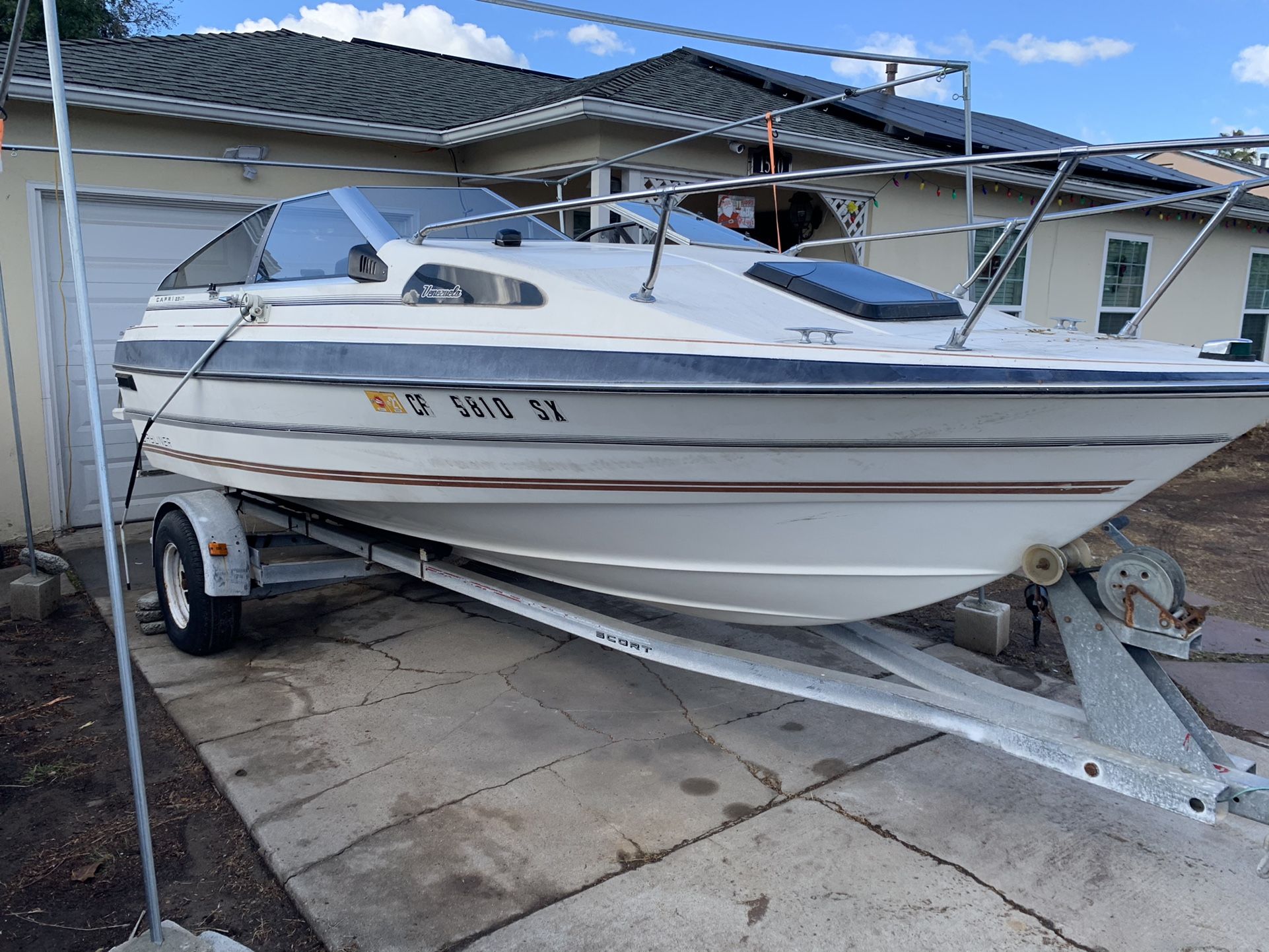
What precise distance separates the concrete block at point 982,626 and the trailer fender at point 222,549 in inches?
137

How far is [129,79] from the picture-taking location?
6598mm

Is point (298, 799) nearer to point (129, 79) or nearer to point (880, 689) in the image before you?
point (880, 689)

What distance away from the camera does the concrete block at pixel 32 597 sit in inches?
199

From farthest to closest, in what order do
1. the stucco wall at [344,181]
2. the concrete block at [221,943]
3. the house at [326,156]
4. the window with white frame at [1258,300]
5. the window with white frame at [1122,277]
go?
the window with white frame at [1258,300] < the window with white frame at [1122,277] < the house at [326,156] < the stucco wall at [344,181] < the concrete block at [221,943]

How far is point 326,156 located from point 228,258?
3.07 metres

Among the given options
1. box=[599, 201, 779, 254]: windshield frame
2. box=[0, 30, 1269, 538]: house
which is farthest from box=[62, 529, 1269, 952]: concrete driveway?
box=[0, 30, 1269, 538]: house

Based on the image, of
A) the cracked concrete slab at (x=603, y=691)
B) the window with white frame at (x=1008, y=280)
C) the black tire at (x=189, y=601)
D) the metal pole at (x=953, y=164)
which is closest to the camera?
Answer: the metal pole at (x=953, y=164)

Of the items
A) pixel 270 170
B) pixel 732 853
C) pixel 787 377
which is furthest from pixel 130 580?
pixel 787 377

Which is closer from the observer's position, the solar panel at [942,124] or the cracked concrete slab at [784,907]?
the cracked concrete slab at [784,907]

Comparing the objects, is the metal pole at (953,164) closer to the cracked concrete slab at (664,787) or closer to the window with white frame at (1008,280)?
the cracked concrete slab at (664,787)

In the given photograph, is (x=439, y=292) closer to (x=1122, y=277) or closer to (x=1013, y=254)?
(x=1013, y=254)

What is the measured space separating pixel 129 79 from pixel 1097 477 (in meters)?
6.96

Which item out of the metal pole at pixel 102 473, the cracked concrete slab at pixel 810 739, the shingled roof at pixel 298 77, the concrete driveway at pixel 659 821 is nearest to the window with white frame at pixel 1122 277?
the shingled roof at pixel 298 77

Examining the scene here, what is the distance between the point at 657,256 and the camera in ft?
9.57
